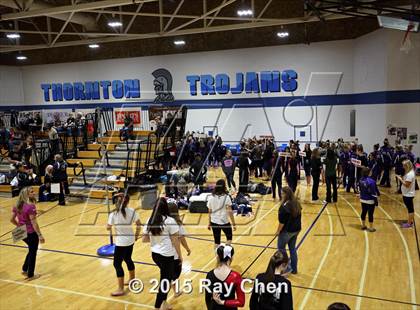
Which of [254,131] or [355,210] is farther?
[254,131]

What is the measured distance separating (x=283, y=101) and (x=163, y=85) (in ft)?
21.7

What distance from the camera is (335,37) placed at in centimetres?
1712

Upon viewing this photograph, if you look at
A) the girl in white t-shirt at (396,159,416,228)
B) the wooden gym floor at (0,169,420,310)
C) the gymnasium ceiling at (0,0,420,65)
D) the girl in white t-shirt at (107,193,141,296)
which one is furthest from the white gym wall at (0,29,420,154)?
the girl in white t-shirt at (107,193,141,296)

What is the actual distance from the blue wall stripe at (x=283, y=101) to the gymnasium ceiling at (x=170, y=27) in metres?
2.63

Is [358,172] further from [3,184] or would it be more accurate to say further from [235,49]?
[3,184]

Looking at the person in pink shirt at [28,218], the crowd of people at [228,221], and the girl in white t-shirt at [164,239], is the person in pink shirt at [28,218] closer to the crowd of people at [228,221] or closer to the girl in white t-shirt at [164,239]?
the crowd of people at [228,221]

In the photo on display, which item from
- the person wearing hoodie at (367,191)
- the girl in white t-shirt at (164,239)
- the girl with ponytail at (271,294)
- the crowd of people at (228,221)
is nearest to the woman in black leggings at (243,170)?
the crowd of people at (228,221)

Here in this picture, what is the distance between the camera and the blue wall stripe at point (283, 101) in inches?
574

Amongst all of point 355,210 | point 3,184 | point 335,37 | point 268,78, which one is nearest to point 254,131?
point 268,78

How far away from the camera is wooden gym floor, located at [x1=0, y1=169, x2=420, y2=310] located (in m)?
5.39

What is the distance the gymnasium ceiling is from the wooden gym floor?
7718 millimetres

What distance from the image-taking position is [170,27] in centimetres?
1942

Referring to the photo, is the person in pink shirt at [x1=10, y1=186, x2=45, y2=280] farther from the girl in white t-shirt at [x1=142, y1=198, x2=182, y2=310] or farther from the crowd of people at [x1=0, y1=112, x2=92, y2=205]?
the crowd of people at [x1=0, y1=112, x2=92, y2=205]

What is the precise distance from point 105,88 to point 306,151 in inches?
534
